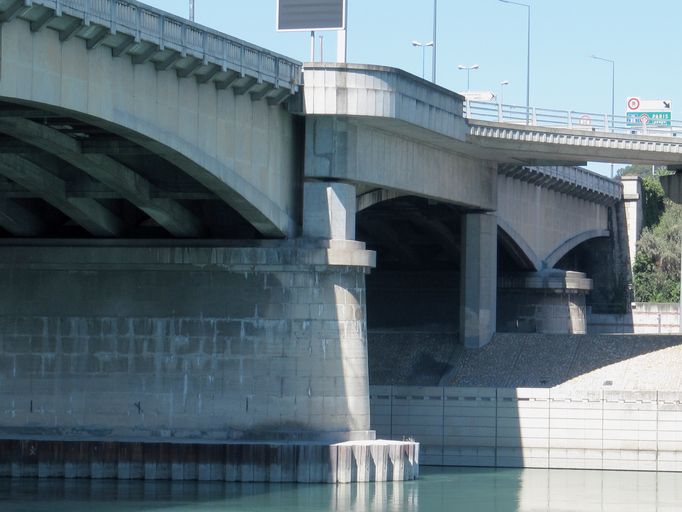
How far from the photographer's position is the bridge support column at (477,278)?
219 ft

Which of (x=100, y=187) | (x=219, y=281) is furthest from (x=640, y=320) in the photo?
(x=100, y=187)

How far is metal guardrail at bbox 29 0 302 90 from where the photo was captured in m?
37.5

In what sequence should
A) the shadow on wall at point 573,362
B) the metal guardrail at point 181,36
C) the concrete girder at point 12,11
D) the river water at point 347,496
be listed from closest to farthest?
the concrete girder at point 12,11
the metal guardrail at point 181,36
the river water at point 347,496
the shadow on wall at point 573,362

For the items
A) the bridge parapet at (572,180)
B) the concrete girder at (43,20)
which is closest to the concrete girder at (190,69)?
the concrete girder at (43,20)

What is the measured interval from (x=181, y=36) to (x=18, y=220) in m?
12.1

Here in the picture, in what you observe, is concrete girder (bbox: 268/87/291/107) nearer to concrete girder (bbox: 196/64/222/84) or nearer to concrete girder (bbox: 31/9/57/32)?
concrete girder (bbox: 196/64/222/84)

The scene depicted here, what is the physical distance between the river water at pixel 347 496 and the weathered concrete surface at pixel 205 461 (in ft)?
1.24

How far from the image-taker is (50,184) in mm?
46625

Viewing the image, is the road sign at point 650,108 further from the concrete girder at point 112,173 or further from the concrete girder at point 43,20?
the concrete girder at point 43,20

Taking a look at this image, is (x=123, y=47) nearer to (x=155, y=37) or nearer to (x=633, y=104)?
(x=155, y=37)

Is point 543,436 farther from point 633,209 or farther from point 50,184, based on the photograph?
point 633,209

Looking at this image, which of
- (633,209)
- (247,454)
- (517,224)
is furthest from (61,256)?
(633,209)

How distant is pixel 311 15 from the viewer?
5106cm

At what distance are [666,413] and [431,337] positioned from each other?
12774 millimetres
